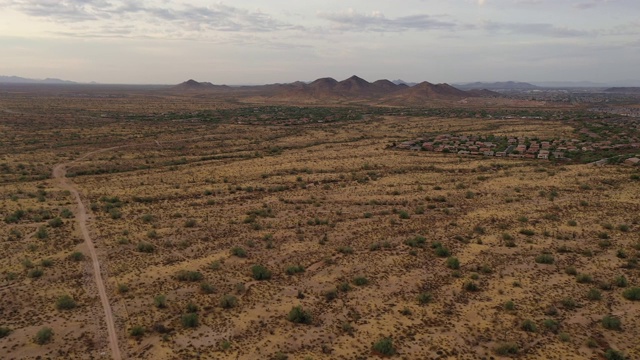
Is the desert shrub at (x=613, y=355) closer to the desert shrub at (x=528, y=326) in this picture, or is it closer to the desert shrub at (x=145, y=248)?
the desert shrub at (x=528, y=326)

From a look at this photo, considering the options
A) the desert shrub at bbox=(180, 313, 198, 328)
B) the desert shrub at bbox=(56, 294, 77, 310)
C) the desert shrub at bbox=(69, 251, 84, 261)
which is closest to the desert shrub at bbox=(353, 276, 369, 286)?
the desert shrub at bbox=(180, 313, 198, 328)

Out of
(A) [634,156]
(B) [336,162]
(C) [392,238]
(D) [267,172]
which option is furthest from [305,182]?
(A) [634,156]

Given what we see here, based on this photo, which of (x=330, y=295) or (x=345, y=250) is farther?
(x=345, y=250)

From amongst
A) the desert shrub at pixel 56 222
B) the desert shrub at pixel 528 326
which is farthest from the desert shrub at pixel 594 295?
the desert shrub at pixel 56 222

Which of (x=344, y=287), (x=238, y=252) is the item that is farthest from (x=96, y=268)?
(x=344, y=287)

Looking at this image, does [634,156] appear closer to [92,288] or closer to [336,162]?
[336,162]

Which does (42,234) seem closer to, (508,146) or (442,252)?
(442,252)
